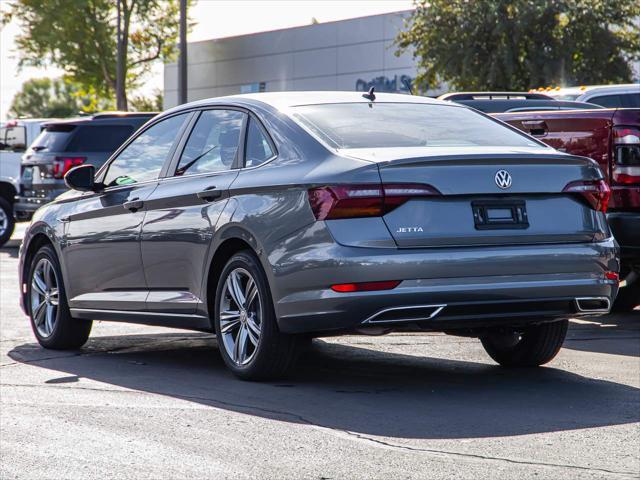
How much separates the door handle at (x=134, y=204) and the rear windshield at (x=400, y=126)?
135 centimetres

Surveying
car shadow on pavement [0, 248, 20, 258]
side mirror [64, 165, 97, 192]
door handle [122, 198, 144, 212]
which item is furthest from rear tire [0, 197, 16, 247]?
door handle [122, 198, 144, 212]

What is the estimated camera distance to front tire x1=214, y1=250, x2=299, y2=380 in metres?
6.99

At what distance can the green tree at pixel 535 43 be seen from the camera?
35156 millimetres

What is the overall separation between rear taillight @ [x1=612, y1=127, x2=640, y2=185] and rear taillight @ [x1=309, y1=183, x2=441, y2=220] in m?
3.37

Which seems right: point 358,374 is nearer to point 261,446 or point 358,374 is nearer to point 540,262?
point 540,262

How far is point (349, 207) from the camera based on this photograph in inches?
256

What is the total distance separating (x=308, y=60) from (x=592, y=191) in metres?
48.5

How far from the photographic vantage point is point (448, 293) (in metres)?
6.53

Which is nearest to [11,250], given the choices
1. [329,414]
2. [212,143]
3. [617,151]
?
[617,151]

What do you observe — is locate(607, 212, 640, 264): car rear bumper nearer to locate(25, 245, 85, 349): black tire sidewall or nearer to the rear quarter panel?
the rear quarter panel

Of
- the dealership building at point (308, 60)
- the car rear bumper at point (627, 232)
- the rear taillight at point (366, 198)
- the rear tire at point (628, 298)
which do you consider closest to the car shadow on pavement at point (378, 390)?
the rear taillight at point (366, 198)

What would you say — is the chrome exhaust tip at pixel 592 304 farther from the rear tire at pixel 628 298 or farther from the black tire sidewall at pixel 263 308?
the rear tire at pixel 628 298

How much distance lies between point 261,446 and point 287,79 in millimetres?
51301

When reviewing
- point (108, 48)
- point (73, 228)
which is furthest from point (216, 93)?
point (73, 228)
